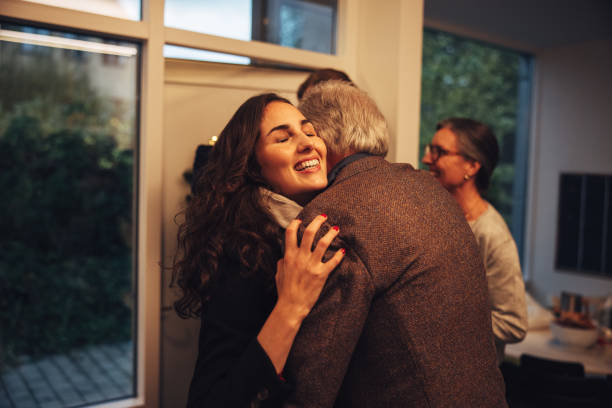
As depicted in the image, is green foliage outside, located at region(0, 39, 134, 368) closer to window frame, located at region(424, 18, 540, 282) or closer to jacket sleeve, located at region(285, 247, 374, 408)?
jacket sleeve, located at region(285, 247, 374, 408)

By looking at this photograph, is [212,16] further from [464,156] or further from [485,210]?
[485,210]

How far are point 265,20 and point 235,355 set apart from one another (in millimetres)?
1563

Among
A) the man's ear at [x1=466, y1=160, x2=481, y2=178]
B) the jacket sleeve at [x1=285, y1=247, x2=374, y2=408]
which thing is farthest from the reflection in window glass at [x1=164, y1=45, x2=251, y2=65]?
the jacket sleeve at [x1=285, y1=247, x2=374, y2=408]

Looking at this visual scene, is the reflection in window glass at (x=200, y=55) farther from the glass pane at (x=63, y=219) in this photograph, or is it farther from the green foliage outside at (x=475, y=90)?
the green foliage outside at (x=475, y=90)

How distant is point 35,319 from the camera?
249 centimetres

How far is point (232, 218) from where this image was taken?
1.19m

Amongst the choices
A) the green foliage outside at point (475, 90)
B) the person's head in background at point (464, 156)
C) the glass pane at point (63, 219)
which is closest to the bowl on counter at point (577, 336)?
the person's head in background at point (464, 156)

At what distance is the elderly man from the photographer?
971 millimetres

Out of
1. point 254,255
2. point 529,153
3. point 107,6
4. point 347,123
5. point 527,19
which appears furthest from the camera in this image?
point 529,153

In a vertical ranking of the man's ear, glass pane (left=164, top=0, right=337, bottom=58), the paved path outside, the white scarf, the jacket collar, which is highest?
glass pane (left=164, top=0, right=337, bottom=58)

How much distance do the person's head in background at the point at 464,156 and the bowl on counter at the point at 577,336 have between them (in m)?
1.27

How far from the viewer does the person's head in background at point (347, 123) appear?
120cm

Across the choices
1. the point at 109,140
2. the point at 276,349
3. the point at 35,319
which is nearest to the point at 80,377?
the point at 35,319

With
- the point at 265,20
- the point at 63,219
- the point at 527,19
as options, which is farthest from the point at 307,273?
the point at 527,19
